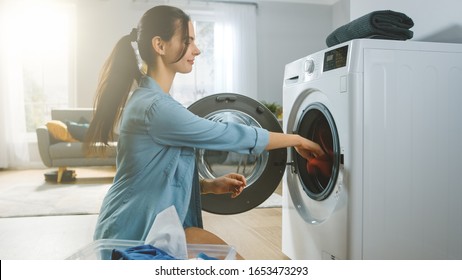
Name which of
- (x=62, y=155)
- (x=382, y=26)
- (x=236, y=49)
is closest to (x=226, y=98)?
(x=382, y=26)

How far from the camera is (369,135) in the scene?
0.96 meters

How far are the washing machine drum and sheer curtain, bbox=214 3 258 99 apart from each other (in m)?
2.81

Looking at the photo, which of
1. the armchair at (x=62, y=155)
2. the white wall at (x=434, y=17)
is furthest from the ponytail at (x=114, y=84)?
A: the armchair at (x=62, y=155)

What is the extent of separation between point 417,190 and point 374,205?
0.12 metres

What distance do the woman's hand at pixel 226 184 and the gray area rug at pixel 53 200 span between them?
1.02 m

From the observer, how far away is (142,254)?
0.80m

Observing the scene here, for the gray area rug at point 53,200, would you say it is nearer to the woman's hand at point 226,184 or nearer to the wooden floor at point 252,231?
the wooden floor at point 252,231

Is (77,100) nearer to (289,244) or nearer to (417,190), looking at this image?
(289,244)

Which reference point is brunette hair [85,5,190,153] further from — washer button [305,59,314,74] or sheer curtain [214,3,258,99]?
sheer curtain [214,3,258,99]

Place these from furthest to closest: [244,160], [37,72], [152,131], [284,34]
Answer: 1. [284,34]
2. [37,72]
3. [244,160]
4. [152,131]

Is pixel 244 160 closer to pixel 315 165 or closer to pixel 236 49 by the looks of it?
pixel 315 165

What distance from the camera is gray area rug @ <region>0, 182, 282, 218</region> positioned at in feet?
6.81

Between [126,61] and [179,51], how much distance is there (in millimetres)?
118
